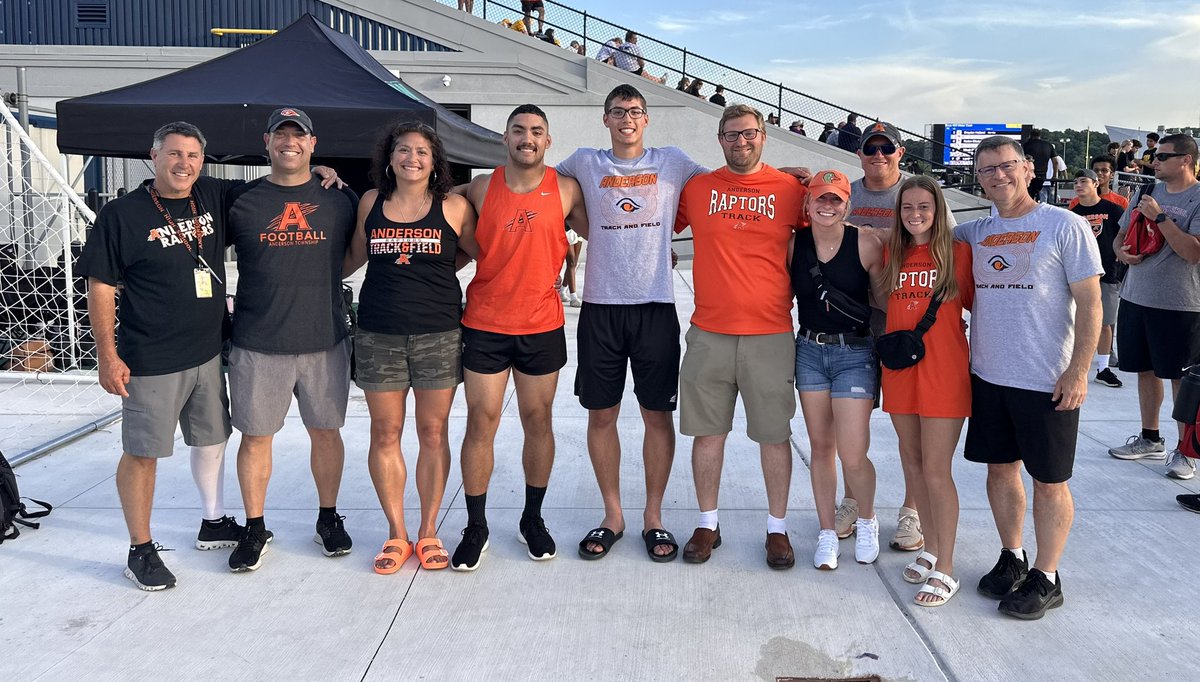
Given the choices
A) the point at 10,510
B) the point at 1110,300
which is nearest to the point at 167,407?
the point at 10,510

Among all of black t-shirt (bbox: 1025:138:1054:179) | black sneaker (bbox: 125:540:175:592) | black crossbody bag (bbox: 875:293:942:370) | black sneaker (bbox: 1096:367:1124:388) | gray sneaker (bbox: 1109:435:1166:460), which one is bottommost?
black sneaker (bbox: 125:540:175:592)

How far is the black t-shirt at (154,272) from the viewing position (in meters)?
3.75

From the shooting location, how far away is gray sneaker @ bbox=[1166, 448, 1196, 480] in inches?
209

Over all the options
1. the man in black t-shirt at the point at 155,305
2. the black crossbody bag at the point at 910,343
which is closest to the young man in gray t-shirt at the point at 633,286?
the black crossbody bag at the point at 910,343

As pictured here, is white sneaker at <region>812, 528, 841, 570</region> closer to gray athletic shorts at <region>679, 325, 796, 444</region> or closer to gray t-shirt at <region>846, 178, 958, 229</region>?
gray athletic shorts at <region>679, 325, 796, 444</region>

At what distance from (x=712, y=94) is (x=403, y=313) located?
62.1 feet

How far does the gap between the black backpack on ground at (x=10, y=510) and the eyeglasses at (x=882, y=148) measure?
4.40 meters

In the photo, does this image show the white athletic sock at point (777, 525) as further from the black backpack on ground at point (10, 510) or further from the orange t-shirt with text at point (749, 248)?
the black backpack on ground at point (10, 510)

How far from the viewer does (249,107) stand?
6.75 meters

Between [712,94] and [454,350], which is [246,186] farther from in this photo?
[712,94]

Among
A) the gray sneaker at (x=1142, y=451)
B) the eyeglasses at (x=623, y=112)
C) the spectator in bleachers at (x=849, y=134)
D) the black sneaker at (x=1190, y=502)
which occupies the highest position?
the spectator in bleachers at (x=849, y=134)

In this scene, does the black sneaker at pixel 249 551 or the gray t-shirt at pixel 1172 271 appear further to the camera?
the gray t-shirt at pixel 1172 271

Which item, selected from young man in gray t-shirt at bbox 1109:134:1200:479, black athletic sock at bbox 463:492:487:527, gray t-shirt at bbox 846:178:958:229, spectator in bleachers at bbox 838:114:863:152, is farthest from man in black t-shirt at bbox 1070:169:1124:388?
spectator in bleachers at bbox 838:114:863:152

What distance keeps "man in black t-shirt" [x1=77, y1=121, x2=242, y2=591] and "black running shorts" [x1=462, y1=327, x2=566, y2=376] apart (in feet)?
3.64
